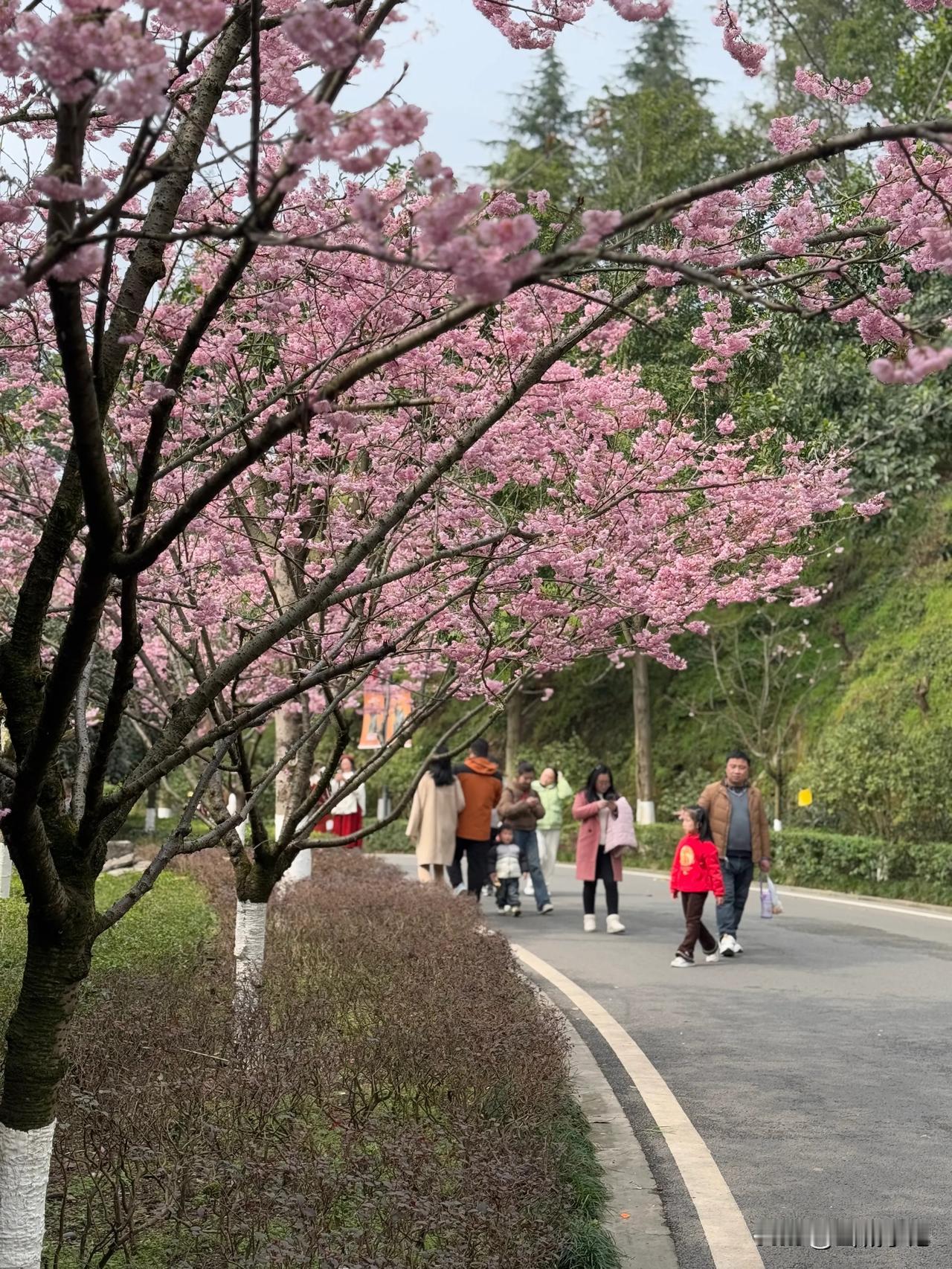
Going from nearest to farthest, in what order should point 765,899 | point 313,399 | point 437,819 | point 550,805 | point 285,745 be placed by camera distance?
point 313,399 < point 285,745 < point 765,899 < point 437,819 < point 550,805

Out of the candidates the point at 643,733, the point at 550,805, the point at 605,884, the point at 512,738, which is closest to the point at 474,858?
the point at 605,884

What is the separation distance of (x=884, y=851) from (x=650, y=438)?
44.5ft

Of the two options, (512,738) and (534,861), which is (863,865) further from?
→ (512,738)

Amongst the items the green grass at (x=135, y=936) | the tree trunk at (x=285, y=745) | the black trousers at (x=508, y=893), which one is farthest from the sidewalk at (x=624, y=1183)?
the black trousers at (x=508, y=893)

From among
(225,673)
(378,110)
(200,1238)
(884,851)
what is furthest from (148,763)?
(884,851)

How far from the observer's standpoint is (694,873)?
459 inches

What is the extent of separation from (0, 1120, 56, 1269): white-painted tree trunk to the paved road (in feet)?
7.12

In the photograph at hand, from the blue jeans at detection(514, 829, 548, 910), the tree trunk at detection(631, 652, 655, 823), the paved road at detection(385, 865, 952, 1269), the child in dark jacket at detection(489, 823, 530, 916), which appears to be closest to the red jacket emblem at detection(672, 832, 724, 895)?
the paved road at detection(385, 865, 952, 1269)

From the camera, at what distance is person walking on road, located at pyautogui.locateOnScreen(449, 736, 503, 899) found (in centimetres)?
1547

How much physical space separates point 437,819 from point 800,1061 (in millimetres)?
7711

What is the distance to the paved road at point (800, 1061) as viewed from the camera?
536 centimetres

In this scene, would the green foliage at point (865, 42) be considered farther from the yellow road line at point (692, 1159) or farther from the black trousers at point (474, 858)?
the yellow road line at point (692, 1159)

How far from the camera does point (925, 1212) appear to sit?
521 centimetres

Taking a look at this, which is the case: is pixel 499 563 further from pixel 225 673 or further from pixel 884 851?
pixel 884 851
